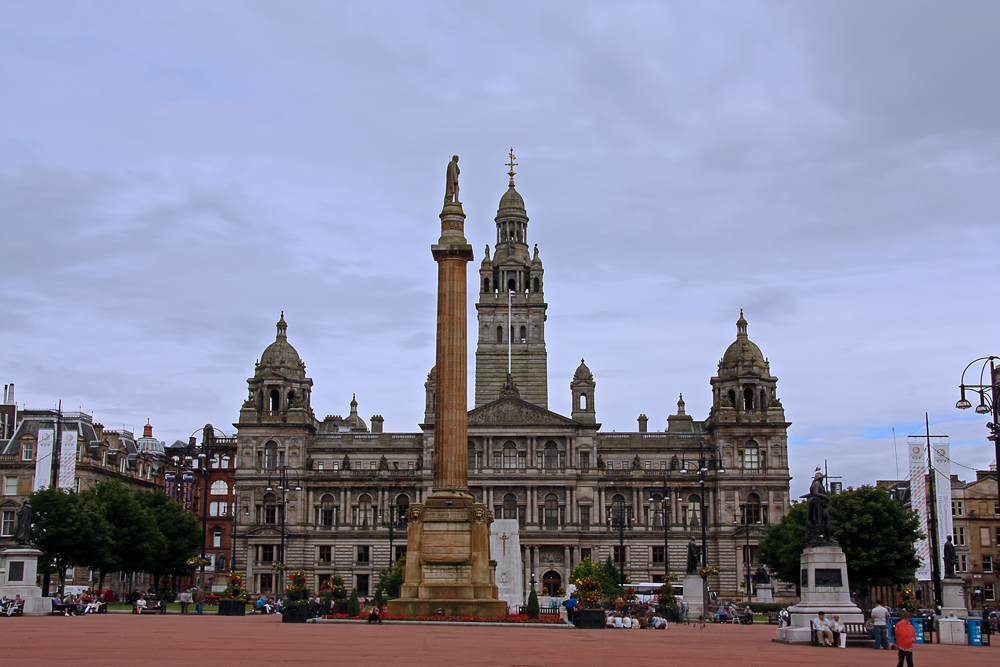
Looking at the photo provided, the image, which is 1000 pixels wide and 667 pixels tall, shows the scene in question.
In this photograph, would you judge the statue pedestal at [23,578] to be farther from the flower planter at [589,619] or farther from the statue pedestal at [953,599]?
the statue pedestal at [953,599]

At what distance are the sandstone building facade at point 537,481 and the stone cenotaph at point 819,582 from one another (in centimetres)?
6478

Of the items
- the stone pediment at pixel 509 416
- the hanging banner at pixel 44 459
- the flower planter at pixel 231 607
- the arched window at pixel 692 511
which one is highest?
the stone pediment at pixel 509 416

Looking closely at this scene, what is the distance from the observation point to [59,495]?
74.9 metres

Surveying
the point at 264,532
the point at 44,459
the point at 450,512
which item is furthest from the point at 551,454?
the point at 450,512

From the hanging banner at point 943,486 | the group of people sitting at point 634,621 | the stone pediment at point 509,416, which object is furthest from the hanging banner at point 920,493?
the group of people sitting at point 634,621

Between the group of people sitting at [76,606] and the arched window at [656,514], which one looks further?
the arched window at [656,514]

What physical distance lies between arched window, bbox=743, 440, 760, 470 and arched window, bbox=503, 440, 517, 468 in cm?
2238

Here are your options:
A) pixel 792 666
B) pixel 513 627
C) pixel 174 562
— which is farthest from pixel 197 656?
pixel 174 562

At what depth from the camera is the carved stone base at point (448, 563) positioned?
41281 mm

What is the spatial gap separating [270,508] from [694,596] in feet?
187

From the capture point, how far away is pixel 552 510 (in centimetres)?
10319

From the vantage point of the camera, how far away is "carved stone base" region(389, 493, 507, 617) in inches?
1625

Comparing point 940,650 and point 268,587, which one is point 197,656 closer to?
point 940,650

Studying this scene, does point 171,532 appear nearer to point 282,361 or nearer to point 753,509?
point 282,361
